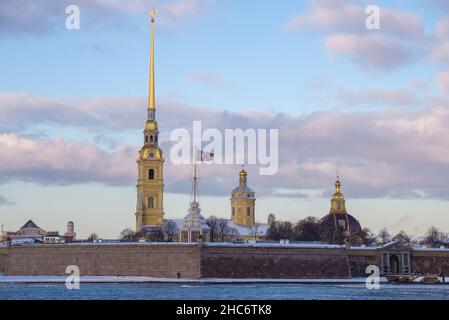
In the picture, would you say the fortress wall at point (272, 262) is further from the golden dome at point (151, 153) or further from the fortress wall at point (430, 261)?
the golden dome at point (151, 153)

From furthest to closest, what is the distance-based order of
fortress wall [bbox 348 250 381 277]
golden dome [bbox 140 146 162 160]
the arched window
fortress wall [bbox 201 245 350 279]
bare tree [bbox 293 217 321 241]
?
the arched window
golden dome [bbox 140 146 162 160]
bare tree [bbox 293 217 321 241]
fortress wall [bbox 348 250 381 277]
fortress wall [bbox 201 245 350 279]

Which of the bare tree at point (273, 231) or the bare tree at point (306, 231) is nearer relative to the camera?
the bare tree at point (306, 231)

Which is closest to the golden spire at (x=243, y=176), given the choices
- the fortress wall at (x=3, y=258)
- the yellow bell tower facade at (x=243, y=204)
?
the yellow bell tower facade at (x=243, y=204)

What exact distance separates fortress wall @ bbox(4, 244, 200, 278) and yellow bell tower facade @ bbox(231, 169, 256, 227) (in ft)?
122

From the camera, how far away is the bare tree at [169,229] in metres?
103

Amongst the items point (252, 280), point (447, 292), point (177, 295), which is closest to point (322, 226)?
point (252, 280)

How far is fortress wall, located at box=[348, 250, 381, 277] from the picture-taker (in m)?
80.4

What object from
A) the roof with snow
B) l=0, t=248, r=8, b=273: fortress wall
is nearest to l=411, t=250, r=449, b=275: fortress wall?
l=0, t=248, r=8, b=273: fortress wall

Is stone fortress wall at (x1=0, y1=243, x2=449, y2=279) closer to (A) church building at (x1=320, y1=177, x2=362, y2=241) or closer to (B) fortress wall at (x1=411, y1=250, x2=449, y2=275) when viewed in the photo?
(B) fortress wall at (x1=411, y1=250, x2=449, y2=275)

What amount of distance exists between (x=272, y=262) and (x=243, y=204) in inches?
1511

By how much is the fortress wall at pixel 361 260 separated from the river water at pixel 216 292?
8.67 metres

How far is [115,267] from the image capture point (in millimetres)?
78125
